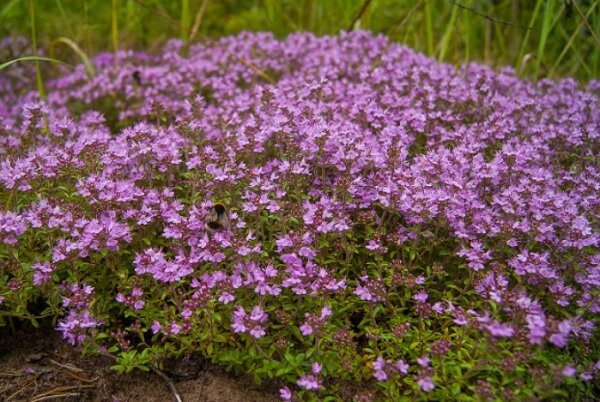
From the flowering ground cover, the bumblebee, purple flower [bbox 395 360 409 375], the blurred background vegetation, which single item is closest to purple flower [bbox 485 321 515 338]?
the flowering ground cover

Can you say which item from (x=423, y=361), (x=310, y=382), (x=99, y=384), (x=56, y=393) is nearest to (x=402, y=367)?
(x=423, y=361)

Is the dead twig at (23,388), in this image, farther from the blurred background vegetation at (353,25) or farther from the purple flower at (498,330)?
the blurred background vegetation at (353,25)

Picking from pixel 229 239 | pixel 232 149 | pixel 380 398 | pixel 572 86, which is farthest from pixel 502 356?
pixel 572 86

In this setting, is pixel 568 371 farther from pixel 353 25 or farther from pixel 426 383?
pixel 353 25

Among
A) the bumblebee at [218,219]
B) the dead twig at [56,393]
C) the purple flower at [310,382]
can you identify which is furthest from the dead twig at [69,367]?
the purple flower at [310,382]

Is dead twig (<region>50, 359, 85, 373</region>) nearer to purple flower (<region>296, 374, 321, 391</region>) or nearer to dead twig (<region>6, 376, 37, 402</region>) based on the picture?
dead twig (<region>6, 376, 37, 402</region>)
